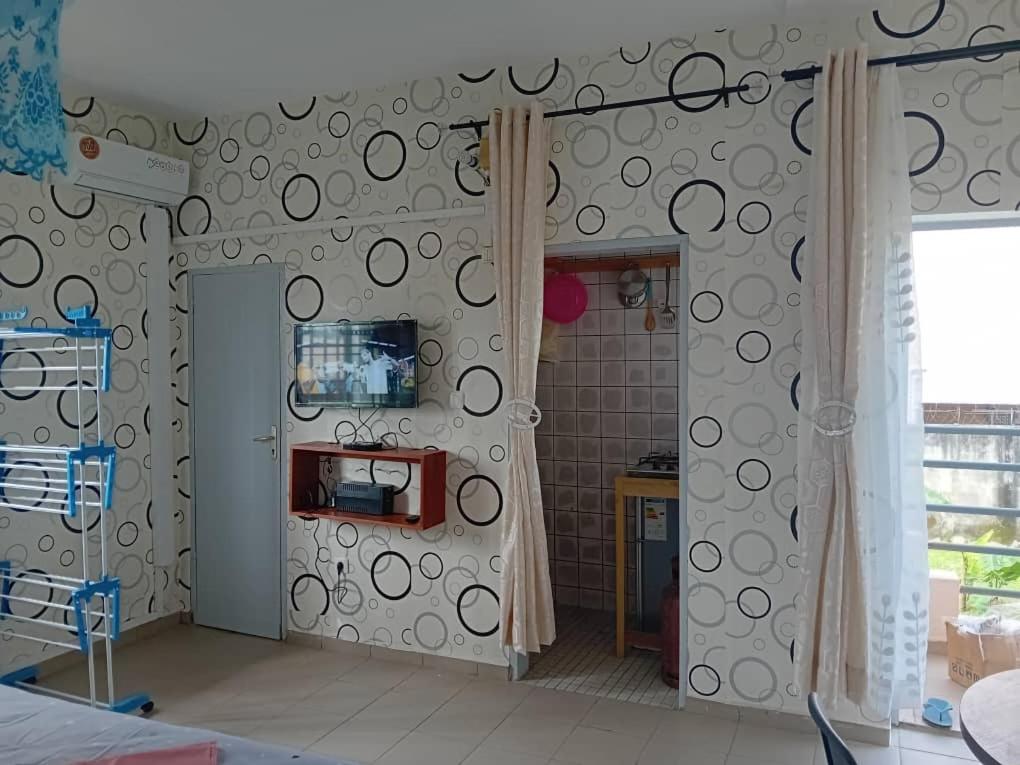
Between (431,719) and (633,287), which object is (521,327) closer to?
(633,287)

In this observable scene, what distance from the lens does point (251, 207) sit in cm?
418

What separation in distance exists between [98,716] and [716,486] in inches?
90.7

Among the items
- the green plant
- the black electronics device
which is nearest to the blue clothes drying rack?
the black electronics device

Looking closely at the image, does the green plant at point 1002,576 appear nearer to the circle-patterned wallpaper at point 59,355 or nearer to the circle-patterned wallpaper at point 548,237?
the circle-patterned wallpaper at point 548,237

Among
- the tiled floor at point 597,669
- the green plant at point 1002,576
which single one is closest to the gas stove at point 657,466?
the tiled floor at point 597,669

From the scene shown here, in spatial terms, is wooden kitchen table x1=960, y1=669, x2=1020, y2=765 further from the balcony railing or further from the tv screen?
the tv screen

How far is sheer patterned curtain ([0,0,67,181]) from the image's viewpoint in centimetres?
179

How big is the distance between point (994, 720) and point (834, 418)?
1.42 meters

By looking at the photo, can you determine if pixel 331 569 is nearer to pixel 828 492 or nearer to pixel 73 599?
pixel 73 599

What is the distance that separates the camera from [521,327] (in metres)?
3.43

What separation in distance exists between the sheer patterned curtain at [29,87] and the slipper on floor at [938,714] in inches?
137

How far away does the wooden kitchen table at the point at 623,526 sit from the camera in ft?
12.4

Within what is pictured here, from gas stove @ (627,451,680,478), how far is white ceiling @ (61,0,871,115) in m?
1.99

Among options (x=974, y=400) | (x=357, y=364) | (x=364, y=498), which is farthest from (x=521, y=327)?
(x=974, y=400)
